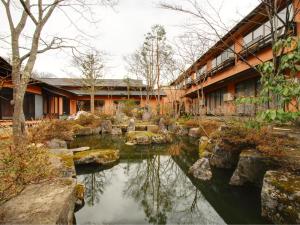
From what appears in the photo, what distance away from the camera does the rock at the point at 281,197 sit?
380cm

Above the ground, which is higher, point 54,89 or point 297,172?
point 54,89

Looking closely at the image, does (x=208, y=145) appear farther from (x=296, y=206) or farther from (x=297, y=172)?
(x=296, y=206)

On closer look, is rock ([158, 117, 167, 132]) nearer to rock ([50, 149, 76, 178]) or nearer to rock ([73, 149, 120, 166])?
rock ([73, 149, 120, 166])

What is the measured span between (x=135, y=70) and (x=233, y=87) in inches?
764

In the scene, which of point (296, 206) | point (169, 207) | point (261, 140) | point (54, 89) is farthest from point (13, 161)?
point (54, 89)

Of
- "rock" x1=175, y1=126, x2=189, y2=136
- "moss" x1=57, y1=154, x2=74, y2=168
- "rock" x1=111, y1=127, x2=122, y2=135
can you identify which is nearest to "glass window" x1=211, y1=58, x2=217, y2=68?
"rock" x1=175, y1=126, x2=189, y2=136

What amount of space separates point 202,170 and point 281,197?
3.81m

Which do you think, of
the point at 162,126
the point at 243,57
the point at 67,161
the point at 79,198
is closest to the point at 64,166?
the point at 67,161

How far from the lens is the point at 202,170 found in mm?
7730

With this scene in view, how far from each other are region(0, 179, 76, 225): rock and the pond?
131cm

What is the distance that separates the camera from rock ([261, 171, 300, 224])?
3.80 meters

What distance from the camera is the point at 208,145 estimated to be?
33.3 ft

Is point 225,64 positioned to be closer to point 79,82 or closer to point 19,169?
point 19,169

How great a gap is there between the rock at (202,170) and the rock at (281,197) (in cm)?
290
